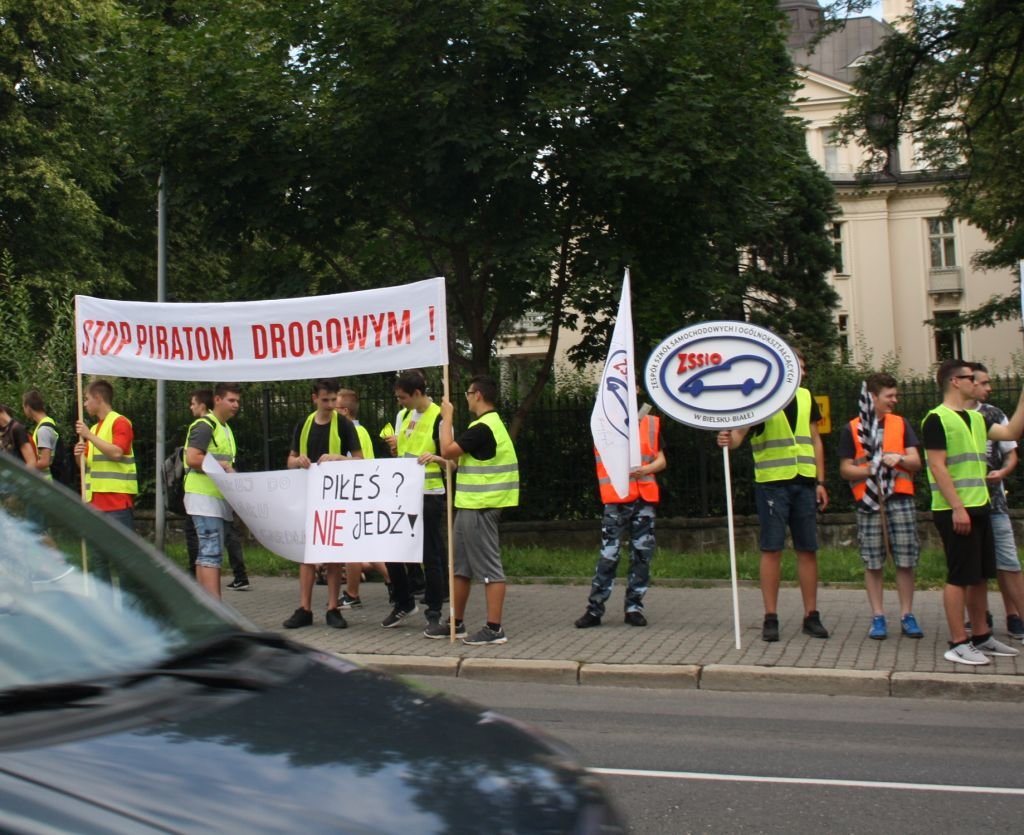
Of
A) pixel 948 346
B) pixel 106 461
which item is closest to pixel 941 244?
pixel 948 346

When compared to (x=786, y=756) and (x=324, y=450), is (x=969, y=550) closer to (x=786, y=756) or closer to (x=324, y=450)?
(x=786, y=756)

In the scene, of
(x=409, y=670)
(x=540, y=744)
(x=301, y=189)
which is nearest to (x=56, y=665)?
(x=540, y=744)

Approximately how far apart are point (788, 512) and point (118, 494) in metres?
5.63

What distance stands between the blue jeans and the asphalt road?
1.76 metres

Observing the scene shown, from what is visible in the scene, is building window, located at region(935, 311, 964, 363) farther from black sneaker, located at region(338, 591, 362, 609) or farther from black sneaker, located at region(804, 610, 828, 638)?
black sneaker, located at region(804, 610, 828, 638)

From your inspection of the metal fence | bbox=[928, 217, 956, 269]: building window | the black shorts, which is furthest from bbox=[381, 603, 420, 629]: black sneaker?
bbox=[928, 217, 956, 269]: building window

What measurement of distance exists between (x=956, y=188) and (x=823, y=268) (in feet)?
12.6

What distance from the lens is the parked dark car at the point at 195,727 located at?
6.64 feet

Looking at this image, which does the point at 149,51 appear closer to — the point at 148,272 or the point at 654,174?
the point at 654,174

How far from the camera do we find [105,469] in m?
10.3

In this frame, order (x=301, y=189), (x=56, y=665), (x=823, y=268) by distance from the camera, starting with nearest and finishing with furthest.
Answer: (x=56, y=665) → (x=301, y=189) → (x=823, y=268)

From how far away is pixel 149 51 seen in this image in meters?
13.9

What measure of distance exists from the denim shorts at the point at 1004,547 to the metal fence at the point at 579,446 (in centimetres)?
711

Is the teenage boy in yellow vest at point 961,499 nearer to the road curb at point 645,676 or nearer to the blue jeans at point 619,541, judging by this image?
the road curb at point 645,676
